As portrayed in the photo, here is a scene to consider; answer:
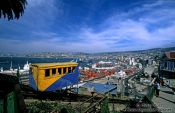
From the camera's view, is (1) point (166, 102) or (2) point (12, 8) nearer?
(2) point (12, 8)

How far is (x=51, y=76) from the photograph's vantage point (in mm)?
21328

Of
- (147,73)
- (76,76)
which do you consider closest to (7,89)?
(76,76)

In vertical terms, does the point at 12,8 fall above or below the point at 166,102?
above

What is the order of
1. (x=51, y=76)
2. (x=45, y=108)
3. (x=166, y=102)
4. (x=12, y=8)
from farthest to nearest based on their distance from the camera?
(x=51, y=76) < (x=166, y=102) < (x=45, y=108) < (x=12, y=8)

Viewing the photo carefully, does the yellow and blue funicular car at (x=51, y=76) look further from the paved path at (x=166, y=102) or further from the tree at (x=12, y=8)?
the tree at (x=12, y=8)

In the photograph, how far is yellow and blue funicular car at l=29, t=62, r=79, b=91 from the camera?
2062cm

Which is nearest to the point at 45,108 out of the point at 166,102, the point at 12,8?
the point at 12,8

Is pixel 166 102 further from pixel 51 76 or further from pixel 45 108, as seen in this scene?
pixel 51 76

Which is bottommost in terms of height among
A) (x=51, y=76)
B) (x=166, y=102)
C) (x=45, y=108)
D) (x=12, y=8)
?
(x=166, y=102)

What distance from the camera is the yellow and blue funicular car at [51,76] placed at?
67.6 feet

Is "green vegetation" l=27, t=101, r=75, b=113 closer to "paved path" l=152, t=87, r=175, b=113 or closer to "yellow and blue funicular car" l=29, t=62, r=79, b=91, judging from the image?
"paved path" l=152, t=87, r=175, b=113

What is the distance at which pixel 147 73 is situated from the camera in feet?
148

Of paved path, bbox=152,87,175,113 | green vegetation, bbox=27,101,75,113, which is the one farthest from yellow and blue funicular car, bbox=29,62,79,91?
paved path, bbox=152,87,175,113

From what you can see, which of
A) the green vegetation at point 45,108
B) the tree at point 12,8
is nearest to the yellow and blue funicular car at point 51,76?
the green vegetation at point 45,108
